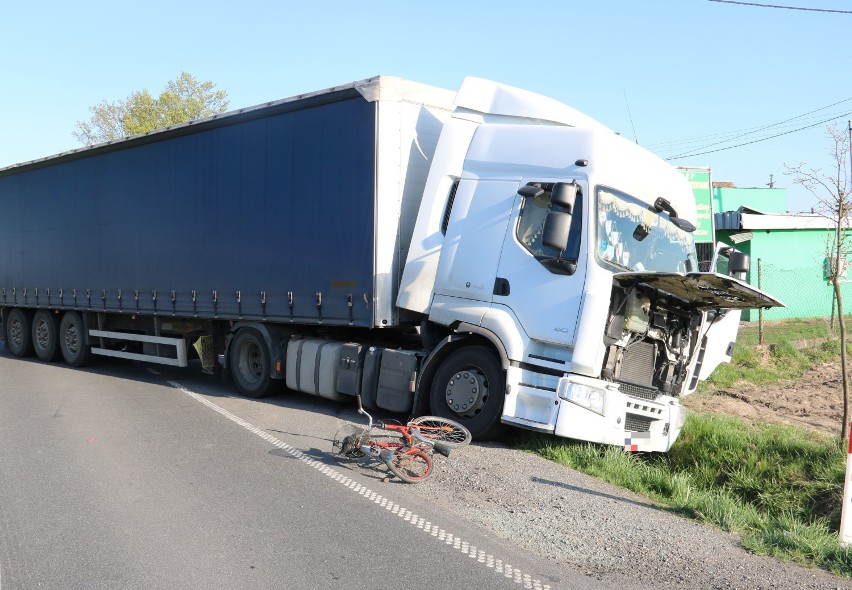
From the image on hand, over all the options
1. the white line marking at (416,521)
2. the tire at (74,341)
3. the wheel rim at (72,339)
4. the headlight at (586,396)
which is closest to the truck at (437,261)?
the headlight at (586,396)

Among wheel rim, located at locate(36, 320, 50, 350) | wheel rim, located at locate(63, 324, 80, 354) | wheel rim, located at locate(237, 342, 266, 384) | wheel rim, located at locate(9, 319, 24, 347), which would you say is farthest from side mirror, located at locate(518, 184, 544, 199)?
wheel rim, located at locate(9, 319, 24, 347)

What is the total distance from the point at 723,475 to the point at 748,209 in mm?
17459

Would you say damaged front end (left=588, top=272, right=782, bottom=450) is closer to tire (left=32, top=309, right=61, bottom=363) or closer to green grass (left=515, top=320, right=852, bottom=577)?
green grass (left=515, top=320, right=852, bottom=577)

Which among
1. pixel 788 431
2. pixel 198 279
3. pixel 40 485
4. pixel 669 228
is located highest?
pixel 669 228

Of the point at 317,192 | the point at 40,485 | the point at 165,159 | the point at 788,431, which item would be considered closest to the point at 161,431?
the point at 40,485

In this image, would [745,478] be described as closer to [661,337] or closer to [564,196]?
[661,337]

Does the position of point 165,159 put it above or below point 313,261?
above

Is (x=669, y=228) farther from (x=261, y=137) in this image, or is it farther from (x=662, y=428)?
(x=261, y=137)

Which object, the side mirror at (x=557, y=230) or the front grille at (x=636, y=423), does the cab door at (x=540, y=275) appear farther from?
the front grille at (x=636, y=423)

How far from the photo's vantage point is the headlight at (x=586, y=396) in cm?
720

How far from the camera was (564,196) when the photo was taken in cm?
707

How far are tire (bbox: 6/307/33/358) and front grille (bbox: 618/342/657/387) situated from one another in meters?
13.9

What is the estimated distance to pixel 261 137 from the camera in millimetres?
10711

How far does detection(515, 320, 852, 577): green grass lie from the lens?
539 centimetres
